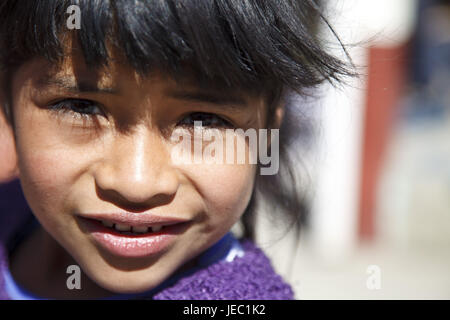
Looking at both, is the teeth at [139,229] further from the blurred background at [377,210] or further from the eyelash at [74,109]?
the blurred background at [377,210]

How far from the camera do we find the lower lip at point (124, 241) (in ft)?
2.58

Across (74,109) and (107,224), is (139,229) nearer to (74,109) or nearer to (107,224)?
(107,224)

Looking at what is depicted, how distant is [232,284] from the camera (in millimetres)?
893

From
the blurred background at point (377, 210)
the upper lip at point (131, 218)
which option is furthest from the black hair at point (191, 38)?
the blurred background at point (377, 210)

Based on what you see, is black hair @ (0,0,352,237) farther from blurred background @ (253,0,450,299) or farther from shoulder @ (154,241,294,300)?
blurred background @ (253,0,450,299)

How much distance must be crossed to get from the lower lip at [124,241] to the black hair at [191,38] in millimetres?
232

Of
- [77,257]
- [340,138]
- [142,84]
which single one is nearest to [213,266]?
[77,257]

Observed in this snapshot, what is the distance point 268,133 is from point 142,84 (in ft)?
0.94

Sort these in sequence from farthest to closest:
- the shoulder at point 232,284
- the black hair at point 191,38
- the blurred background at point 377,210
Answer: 1. the blurred background at point 377,210
2. the shoulder at point 232,284
3. the black hair at point 191,38

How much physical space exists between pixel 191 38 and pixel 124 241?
30 centimetres

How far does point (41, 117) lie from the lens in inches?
30.8

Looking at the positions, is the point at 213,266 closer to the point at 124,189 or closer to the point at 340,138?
the point at 124,189

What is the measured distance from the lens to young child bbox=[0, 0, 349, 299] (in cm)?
71

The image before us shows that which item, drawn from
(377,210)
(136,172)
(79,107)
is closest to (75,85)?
(79,107)
